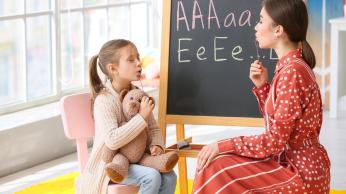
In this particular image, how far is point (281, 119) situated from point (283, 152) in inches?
6.6

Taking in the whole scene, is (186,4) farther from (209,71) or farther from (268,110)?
(268,110)

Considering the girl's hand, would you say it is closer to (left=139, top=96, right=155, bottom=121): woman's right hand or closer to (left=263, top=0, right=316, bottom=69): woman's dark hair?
(left=139, top=96, right=155, bottom=121): woman's right hand

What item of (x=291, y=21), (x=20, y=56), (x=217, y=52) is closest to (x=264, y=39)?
(x=291, y=21)

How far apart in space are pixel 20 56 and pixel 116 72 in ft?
6.96

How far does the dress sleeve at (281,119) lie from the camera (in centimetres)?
275

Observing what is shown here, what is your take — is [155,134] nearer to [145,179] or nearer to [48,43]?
[145,179]

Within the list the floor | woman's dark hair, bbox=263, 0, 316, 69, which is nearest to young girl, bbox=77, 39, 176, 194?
woman's dark hair, bbox=263, 0, 316, 69

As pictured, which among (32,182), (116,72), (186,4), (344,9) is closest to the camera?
(116,72)

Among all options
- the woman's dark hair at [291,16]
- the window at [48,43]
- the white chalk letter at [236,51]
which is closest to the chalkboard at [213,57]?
the white chalk letter at [236,51]

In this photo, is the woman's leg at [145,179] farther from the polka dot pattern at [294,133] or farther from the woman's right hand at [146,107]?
the polka dot pattern at [294,133]

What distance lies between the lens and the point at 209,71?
364 cm

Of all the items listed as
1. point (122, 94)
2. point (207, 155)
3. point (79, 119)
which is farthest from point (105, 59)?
point (207, 155)

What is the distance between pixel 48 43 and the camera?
5.69m

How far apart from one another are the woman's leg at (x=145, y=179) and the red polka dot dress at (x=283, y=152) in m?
0.45
